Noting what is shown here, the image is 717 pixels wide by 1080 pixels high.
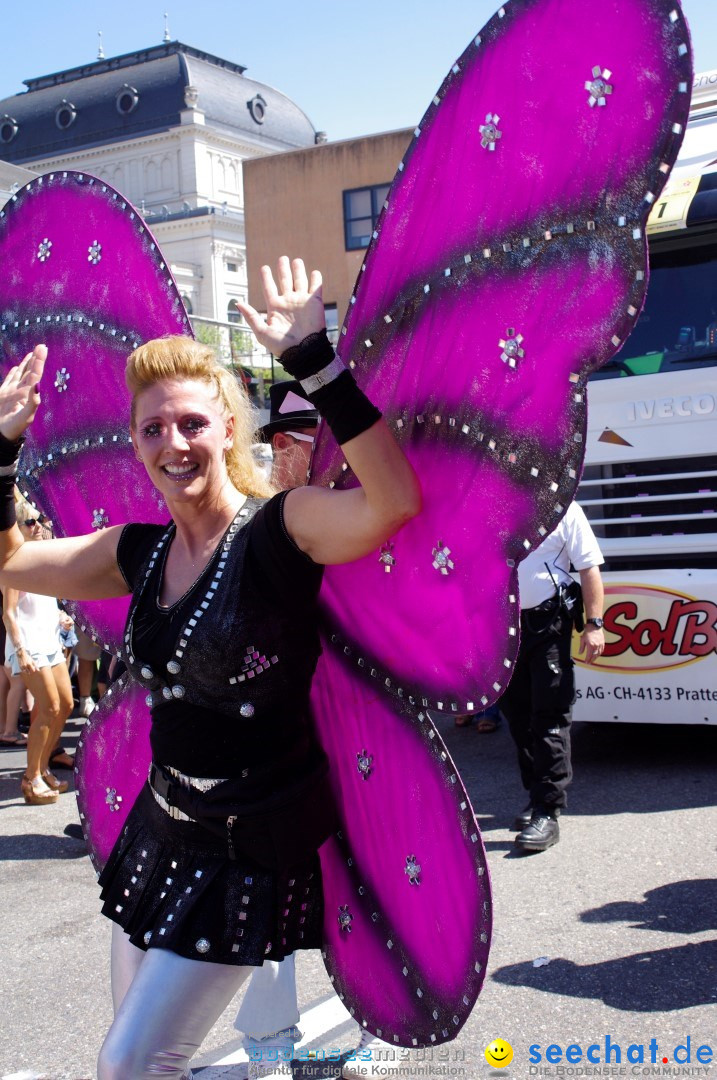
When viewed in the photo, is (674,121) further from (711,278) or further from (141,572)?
(711,278)

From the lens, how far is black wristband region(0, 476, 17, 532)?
2514mm

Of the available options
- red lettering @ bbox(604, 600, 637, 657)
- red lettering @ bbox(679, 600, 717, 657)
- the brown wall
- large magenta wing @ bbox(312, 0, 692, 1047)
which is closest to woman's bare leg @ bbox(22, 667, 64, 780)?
red lettering @ bbox(604, 600, 637, 657)

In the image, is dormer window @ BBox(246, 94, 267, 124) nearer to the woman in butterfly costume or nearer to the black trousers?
the black trousers

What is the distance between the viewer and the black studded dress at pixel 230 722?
2.11 metres

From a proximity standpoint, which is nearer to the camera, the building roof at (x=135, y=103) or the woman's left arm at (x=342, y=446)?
the woman's left arm at (x=342, y=446)

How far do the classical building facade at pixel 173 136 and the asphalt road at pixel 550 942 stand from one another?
64005mm

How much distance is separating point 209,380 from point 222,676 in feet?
2.14

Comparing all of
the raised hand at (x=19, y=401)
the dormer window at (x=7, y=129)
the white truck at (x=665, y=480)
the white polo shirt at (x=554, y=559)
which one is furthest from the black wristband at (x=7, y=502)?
the dormer window at (x=7, y=129)

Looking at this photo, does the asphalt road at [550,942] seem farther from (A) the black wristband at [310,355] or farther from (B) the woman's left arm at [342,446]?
(A) the black wristband at [310,355]

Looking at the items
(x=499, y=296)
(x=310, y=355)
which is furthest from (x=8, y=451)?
(x=499, y=296)

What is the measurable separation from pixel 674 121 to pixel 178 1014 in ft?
5.79

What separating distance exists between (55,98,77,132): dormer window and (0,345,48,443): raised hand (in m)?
96.0

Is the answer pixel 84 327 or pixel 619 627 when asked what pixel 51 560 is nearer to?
pixel 84 327

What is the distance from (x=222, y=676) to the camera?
213 cm
